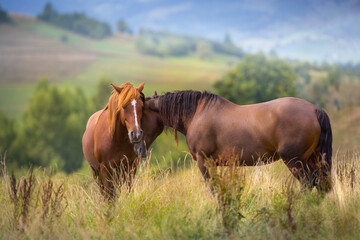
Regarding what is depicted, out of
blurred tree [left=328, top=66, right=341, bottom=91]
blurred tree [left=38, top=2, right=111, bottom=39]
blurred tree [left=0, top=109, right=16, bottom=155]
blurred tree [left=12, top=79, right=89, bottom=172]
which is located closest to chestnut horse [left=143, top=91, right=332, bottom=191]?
blurred tree [left=12, top=79, right=89, bottom=172]

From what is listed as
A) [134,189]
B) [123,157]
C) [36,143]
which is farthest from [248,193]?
[36,143]

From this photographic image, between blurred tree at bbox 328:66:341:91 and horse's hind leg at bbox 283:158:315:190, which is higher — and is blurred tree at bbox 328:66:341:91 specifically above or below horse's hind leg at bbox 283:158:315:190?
below

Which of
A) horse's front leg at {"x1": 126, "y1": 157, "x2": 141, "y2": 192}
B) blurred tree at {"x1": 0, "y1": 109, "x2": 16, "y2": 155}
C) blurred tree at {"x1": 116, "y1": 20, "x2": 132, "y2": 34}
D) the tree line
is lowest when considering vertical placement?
blurred tree at {"x1": 0, "y1": 109, "x2": 16, "y2": 155}

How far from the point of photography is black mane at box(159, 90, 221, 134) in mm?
6047

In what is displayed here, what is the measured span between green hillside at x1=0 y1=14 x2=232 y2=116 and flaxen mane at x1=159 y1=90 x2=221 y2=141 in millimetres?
67905

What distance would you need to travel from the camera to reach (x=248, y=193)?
5680 millimetres

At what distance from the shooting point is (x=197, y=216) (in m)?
4.87

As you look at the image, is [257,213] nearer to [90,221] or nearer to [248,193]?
[248,193]

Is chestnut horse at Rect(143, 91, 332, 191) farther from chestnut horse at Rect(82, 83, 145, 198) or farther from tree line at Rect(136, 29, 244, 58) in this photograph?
tree line at Rect(136, 29, 244, 58)

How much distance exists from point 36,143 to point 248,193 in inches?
2027

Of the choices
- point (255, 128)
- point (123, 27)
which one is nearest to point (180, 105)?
point (255, 128)

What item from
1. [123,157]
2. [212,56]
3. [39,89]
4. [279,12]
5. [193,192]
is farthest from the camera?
[279,12]

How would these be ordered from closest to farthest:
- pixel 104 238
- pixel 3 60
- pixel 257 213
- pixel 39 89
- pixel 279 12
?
pixel 104 238 → pixel 257 213 → pixel 39 89 → pixel 3 60 → pixel 279 12

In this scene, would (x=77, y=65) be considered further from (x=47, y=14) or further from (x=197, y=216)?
(x=197, y=216)
